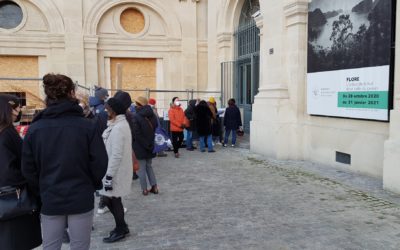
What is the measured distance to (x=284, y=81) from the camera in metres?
9.72

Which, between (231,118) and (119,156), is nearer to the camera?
(119,156)

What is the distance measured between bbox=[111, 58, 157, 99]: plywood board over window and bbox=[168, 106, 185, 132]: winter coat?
324 inches

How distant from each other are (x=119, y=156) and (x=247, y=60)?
10.0 metres

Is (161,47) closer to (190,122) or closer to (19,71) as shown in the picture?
(19,71)

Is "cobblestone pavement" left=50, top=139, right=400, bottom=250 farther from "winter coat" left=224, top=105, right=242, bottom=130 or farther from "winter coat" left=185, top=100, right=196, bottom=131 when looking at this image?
"winter coat" left=224, top=105, right=242, bottom=130

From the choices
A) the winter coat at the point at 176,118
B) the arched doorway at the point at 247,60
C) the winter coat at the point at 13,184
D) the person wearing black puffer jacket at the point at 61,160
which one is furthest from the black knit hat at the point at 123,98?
the arched doorway at the point at 247,60

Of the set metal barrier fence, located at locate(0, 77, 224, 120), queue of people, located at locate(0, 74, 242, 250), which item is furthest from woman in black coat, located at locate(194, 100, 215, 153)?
queue of people, located at locate(0, 74, 242, 250)

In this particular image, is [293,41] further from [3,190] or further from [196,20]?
[196,20]

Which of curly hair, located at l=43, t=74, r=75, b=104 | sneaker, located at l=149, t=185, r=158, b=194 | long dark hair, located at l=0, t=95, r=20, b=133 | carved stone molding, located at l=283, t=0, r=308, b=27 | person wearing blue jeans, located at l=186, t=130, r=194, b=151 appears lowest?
sneaker, located at l=149, t=185, r=158, b=194

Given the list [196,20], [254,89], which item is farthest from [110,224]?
[196,20]

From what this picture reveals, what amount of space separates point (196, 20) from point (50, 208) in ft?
56.9

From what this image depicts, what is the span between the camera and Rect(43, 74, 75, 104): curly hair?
9.00 feet

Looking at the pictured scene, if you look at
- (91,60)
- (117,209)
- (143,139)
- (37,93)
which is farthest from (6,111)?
(37,93)

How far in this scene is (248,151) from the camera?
11031 millimetres
